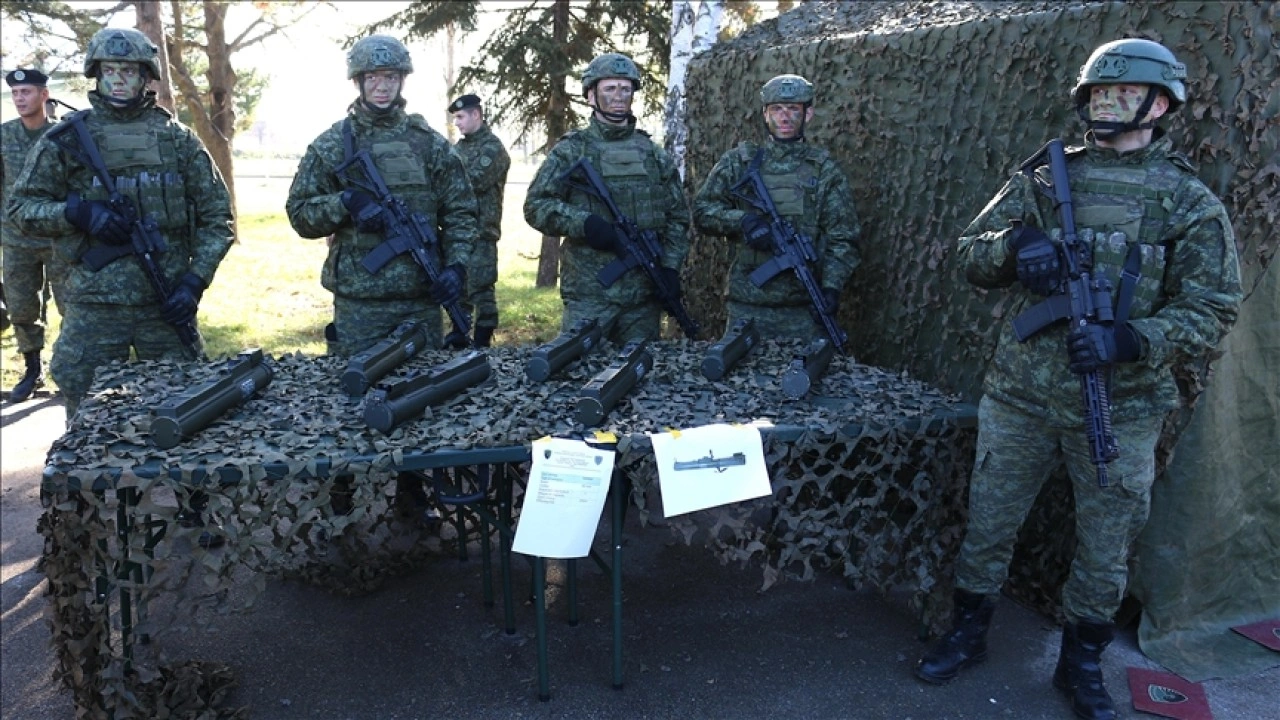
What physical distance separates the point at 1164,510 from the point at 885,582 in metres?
1.21

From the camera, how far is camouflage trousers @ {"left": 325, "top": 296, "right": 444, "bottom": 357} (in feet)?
16.2

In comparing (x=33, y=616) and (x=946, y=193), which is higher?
(x=946, y=193)

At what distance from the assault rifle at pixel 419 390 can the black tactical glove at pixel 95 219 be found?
174 cm

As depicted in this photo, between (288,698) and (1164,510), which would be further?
(1164,510)

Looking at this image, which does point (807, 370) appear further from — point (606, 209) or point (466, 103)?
point (466, 103)

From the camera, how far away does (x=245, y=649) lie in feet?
13.0

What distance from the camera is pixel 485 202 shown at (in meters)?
8.58

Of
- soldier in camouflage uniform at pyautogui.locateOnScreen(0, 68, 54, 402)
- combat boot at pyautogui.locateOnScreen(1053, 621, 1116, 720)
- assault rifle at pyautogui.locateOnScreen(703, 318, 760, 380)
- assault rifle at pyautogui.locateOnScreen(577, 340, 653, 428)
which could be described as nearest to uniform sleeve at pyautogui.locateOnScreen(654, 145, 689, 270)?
assault rifle at pyautogui.locateOnScreen(703, 318, 760, 380)

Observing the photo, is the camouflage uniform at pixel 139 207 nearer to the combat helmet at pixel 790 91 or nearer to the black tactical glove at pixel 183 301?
the black tactical glove at pixel 183 301

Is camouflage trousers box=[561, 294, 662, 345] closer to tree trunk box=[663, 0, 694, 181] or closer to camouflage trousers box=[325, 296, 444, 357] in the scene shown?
camouflage trousers box=[325, 296, 444, 357]

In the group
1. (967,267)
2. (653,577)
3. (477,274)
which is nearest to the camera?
(967,267)

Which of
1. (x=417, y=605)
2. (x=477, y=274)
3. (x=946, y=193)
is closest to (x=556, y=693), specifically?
(x=417, y=605)

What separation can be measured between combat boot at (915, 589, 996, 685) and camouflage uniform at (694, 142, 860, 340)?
187cm

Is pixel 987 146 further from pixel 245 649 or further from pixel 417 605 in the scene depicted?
pixel 245 649
